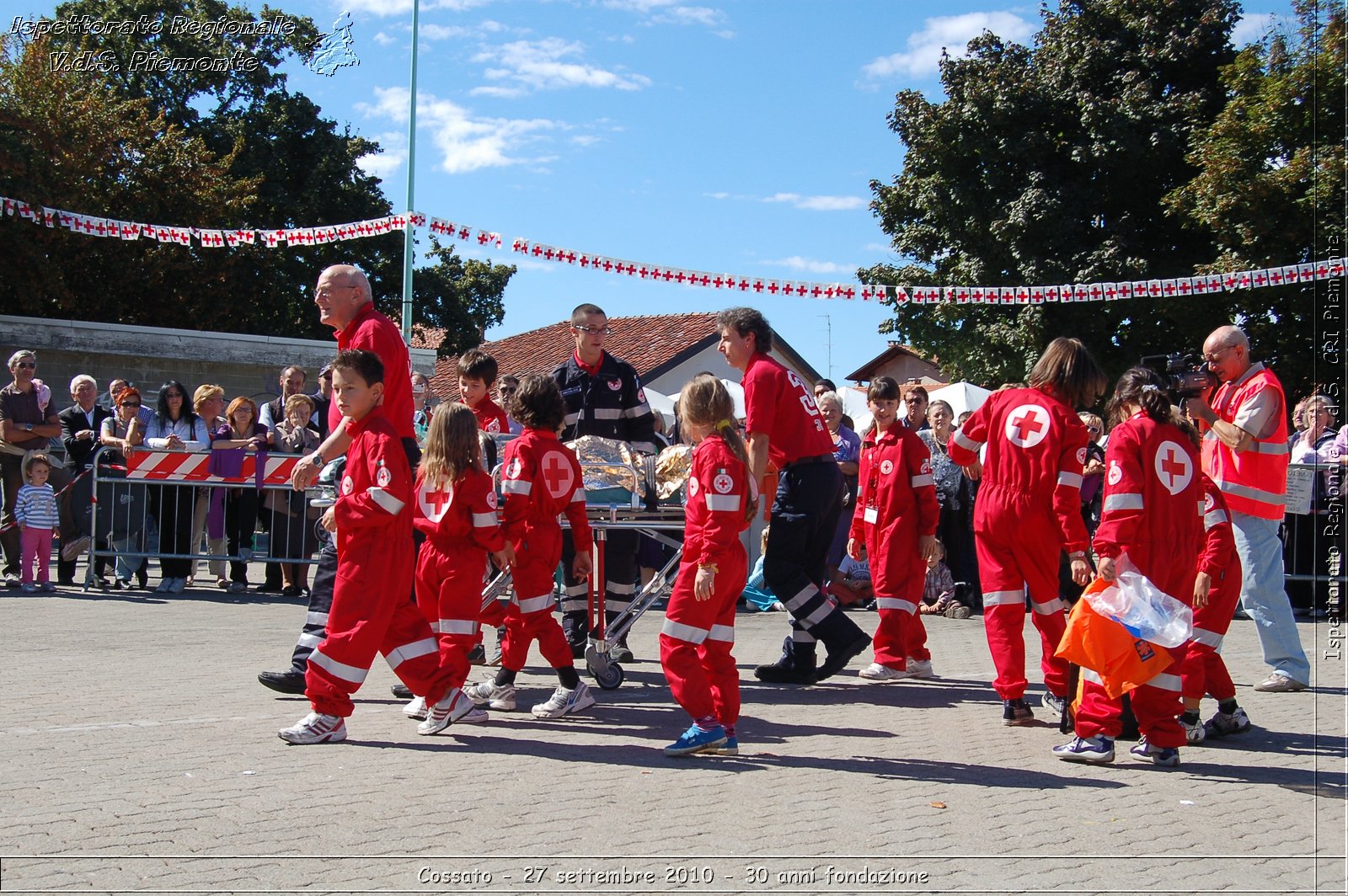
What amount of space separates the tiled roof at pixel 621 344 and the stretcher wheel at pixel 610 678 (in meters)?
37.7

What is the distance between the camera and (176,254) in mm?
32656

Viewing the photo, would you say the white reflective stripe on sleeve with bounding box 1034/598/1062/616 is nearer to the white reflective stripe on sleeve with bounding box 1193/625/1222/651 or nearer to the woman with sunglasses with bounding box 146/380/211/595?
the white reflective stripe on sleeve with bounding box 1193/625/1222/651

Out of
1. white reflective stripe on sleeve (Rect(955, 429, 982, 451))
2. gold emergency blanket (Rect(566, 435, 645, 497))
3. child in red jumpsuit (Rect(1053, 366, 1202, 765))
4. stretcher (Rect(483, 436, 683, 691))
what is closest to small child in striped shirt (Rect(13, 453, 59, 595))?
stretcher (Rect(483, 436, 683, 691))

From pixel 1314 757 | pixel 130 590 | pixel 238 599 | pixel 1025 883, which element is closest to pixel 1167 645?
pixel 1314 757

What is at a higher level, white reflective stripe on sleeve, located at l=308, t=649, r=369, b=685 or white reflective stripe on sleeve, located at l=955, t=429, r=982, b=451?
white reflective stripe on sleeve, located at l=955, t=429, r=982, b=451

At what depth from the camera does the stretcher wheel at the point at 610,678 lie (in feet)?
24.5

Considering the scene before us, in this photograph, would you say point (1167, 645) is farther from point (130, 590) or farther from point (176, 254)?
point (176, 254)

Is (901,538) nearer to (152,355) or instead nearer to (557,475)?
(557,475)

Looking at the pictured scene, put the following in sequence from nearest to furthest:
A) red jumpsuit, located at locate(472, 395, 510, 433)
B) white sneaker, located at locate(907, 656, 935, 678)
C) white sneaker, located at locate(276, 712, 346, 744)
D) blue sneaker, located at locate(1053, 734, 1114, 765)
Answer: blue sneaker, located at locate(1053, 734, 1114, 765) < white sneaker, located at locate(276, 712, 346, 744) < red jumpsuit, located at locate(472, 395, 510, 433) < white sneaker, located at locate(907, 656, 935, 678)

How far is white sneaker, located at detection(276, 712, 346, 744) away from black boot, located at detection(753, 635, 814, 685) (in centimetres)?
299

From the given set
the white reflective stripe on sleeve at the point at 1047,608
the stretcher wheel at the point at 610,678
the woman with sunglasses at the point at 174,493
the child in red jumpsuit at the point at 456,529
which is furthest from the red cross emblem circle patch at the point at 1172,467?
the woman with sunglasses at the point at 174,493

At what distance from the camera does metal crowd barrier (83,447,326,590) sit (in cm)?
1248

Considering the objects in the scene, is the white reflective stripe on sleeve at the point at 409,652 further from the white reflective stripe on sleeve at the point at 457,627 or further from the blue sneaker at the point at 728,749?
the blue sneaker at the point at 728,749

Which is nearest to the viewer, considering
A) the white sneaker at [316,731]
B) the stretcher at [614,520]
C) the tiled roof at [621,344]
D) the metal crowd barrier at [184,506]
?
the white sneaker at [316,731]
